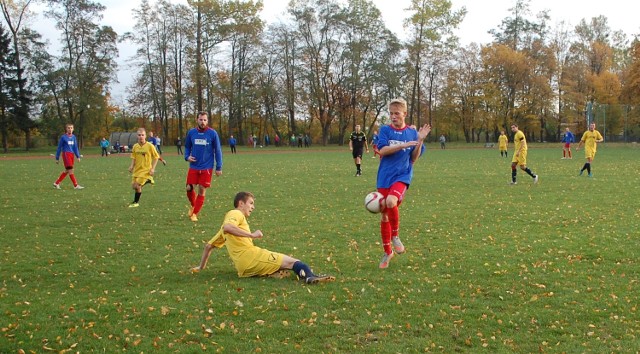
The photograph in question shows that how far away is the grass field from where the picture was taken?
4.81 metres

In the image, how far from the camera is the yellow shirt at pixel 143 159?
1388 centimetres

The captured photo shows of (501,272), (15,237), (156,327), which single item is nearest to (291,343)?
(156,327)

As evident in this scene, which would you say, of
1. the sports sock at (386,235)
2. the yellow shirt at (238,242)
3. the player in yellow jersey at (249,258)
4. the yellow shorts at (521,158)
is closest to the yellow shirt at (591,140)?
the yellow shorts at (521,158)

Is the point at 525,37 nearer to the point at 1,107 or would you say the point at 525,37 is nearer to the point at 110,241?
the point at 1,107

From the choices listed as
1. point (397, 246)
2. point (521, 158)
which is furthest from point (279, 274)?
point (521, 158)

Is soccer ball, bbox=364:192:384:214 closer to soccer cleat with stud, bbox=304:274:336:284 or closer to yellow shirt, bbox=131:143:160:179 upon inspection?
soccer cleat with stud, bbox=304:274:336:284

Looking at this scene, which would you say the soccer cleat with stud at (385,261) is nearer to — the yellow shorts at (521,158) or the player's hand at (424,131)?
the player's hand at (424,131)

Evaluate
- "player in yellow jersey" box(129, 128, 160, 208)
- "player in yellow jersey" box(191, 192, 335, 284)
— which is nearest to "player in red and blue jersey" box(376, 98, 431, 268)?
"player in yellow jersey" box(191, 192, 335, 284)

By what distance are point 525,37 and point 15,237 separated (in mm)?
70313

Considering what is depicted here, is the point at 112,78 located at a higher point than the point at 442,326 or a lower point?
higher

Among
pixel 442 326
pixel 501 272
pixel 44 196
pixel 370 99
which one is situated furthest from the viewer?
pixel 370 99

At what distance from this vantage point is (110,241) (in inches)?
366

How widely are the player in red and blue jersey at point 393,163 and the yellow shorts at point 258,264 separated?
55.6 inches

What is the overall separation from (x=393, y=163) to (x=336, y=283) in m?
1.90
